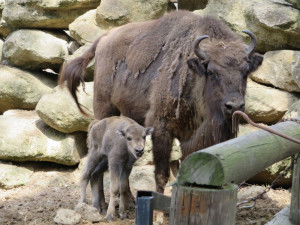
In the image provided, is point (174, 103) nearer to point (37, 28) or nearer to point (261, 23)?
point (261, 23)

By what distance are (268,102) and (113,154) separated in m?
3.33

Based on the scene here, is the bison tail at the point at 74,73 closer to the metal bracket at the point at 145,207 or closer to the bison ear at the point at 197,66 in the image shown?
the bison ear at the point at 197,66

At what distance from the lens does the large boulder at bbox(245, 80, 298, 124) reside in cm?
777

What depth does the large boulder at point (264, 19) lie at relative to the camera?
7.45 meters

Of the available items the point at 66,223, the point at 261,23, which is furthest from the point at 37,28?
the point at 66,223

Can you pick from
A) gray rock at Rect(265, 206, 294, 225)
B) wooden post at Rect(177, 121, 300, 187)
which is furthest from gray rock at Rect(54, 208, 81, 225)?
wooden post at Rect(177, 121, 300, 187)

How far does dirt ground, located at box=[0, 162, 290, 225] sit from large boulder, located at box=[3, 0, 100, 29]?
2832 millimetres

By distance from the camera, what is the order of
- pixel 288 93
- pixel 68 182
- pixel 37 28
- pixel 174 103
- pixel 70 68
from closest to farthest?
pixel 174 103 → pixel 70 68 → pixel 288 93 → pixel 68 182 → pixel 37 28

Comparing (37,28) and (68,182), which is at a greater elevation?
(37,28)

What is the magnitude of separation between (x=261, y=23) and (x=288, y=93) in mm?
1215

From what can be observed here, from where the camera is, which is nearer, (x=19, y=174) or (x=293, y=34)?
(x=293, y=34)

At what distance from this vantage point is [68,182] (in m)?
8.37

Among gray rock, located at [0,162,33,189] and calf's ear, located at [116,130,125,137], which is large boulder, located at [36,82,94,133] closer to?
gray rock, located at [0,162,33,189]

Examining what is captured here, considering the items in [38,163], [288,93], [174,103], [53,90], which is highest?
[174,103]
